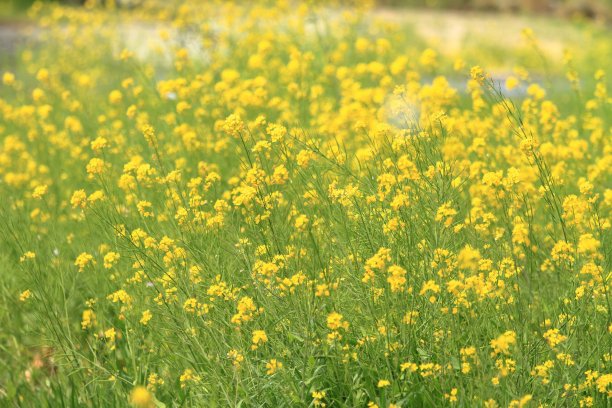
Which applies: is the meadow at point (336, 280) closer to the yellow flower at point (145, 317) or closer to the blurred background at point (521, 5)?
the yellow flower at point (145, 317)

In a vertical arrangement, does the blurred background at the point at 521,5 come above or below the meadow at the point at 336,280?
below

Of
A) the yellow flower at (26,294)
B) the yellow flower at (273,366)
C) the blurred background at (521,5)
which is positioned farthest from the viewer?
the blurred background at (521,5)

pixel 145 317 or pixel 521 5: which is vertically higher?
pixel 145 317

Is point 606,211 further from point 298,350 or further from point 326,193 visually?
point 298,350

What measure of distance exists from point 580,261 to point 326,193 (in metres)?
0.95

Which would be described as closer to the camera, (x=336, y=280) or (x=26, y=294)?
(x=336, y=280)

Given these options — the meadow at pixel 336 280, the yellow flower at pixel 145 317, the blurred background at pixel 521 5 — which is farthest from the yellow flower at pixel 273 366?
the blurred background at pixel 521 5

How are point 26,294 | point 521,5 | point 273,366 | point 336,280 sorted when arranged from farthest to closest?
point 521,5 < point 26,294 < point 336,280 < point 273,366

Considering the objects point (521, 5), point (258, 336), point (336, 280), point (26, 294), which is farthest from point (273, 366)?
point (521, 5)

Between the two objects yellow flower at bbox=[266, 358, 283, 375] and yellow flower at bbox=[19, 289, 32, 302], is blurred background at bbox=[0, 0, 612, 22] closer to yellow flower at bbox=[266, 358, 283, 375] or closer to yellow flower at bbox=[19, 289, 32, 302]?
yellow flower at bbox=[19, 289, 32, 302]

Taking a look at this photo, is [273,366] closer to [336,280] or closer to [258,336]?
[258,336]

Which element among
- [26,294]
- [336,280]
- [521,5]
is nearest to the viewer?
[336,280]

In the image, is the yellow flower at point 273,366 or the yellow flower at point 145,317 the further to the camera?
the yellow flower at point 145,317

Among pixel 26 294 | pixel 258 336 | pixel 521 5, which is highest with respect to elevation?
pixel 258 336
